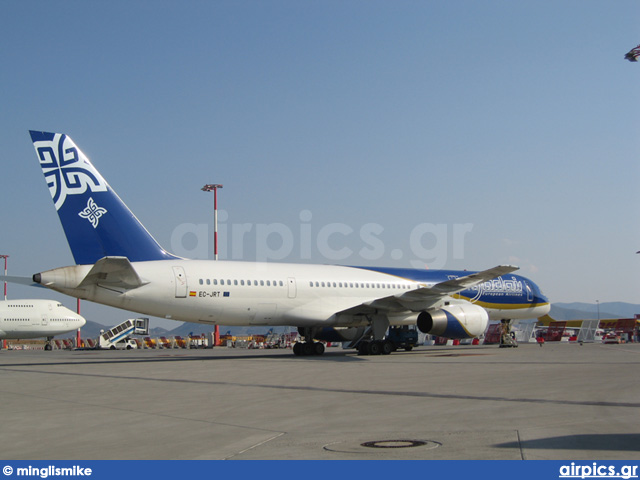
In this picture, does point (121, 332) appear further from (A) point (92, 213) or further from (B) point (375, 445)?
(B) point (375, 445)

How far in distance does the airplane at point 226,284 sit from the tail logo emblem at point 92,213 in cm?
3

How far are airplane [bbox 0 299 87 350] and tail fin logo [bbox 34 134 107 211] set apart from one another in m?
39.6

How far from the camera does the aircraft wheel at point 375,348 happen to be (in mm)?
27328

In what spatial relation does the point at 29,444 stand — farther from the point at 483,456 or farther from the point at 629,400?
the point at 629,400

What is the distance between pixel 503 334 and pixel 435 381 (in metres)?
22.7

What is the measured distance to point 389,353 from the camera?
91.8 ft

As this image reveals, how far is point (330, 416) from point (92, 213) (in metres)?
15.7

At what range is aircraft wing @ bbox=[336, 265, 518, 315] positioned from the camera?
81.8ft

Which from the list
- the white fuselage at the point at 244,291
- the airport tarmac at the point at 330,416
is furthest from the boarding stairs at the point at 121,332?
the airport tarmac at the point at 330,416

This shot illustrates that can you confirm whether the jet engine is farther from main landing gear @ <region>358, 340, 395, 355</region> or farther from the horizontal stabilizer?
the horizontal stabilizer

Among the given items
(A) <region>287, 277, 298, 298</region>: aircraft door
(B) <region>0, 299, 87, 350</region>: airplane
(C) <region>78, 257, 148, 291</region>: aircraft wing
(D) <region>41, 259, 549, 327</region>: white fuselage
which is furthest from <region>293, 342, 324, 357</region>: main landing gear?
(B) <region>0, 299, 87, 350</region>: airplane

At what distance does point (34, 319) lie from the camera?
57750mm

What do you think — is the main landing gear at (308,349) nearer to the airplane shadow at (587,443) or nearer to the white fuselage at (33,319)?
the airplane shadow at (587,443)

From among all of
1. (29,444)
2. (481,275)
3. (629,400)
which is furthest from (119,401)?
(481,275)
